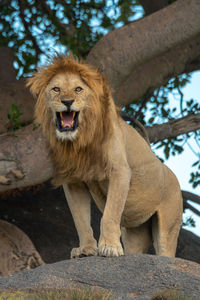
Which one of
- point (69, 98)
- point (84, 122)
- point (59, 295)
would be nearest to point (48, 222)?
point (84, 122)

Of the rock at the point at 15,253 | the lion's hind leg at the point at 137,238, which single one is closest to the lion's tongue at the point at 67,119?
the lion's hind leg at the point at 137,238

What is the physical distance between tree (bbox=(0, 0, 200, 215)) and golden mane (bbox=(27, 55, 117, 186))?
347 mm

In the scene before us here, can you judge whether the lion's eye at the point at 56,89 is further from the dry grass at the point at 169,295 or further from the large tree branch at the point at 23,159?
the dry grass at the point at 169,295

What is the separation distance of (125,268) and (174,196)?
65.7 inches

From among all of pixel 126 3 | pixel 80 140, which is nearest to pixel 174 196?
pixel 80 140

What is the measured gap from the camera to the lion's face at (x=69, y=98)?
4.88 metres

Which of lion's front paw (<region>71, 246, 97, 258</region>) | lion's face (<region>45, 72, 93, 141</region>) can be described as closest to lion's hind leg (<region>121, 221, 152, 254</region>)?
lion's front paw (<region>71, 246, 97, 258</region>)

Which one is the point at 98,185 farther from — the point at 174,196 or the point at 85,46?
the point at 85,46

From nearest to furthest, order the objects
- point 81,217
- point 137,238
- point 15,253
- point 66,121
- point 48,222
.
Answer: point 66,121
point 81,217
point 137,238
point 15,253
point 48,222

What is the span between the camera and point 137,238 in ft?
20.8

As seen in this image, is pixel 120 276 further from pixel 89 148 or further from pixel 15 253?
pixel 15 253

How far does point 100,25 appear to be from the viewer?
9445 millimetres

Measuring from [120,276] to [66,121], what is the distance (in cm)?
133

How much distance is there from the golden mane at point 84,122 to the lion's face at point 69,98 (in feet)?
0.19
